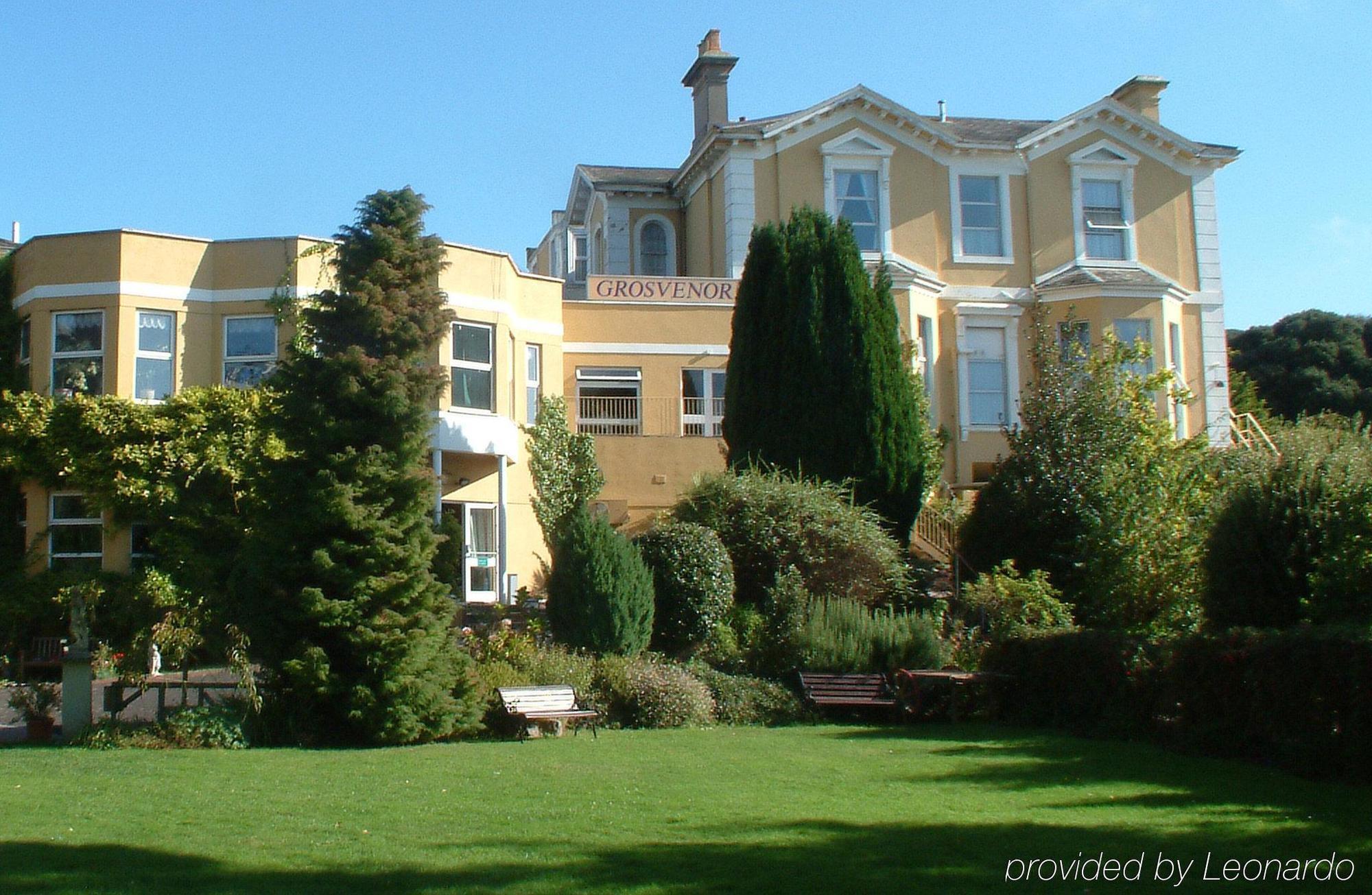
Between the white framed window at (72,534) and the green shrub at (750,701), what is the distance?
35.5 feet

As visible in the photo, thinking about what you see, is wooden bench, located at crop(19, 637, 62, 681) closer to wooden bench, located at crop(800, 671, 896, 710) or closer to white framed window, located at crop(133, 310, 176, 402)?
white framed window, located at crop(133, 310, 176, 402)

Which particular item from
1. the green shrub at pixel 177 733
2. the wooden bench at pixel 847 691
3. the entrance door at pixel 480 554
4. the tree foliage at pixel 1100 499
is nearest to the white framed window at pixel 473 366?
the entrance door at pixel 480 554

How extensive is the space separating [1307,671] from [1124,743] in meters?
2.97

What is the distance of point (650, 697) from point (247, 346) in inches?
434

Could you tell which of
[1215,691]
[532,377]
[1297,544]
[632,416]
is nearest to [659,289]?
[632,416]

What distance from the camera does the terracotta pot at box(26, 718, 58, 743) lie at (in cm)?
1455

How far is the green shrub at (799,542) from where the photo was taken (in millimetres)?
21547

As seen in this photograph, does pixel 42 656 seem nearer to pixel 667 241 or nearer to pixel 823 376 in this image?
pixel 823 376

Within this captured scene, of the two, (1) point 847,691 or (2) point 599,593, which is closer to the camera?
(1) point 847,691

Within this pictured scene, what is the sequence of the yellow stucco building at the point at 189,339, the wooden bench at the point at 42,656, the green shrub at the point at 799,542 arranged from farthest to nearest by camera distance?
the yellow stucco building at the point at 189,339
the green shrub at the point at 799,542
the wooden bench at the point at 42,656

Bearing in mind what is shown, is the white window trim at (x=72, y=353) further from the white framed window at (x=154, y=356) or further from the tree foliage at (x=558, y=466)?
the tree foliage at (x=558, y=466)

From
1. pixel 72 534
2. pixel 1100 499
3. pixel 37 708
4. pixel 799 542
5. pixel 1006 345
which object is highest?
pixel 1006 345

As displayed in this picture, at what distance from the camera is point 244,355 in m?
23.6

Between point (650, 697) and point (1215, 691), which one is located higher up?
point (1215, 691)
